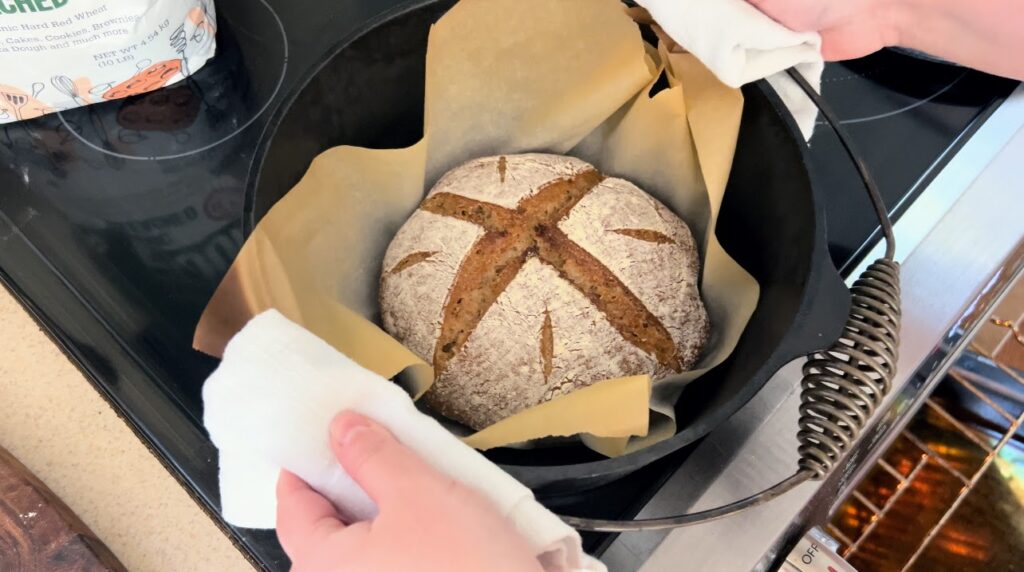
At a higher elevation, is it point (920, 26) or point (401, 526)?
point (920, 26)

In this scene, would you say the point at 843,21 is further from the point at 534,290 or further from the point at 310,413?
the point at 310,413

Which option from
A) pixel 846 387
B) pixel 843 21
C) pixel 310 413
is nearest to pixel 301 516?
pixel 310 413

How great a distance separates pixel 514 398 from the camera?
657mm

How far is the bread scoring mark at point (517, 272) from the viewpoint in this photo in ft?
2.20

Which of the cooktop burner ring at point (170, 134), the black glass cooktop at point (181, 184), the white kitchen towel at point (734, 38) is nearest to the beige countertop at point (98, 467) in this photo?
the black glass cooktop at point (181, 184)

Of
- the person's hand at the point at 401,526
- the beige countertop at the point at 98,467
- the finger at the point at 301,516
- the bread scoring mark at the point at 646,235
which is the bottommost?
the beige countertop at the point at 98,467

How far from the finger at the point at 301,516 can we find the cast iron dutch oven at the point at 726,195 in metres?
0.12

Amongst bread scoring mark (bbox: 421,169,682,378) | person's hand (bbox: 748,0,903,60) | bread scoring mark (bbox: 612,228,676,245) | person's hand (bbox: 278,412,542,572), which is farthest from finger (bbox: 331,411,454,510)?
person's hand (bbox: 748,0,903,60)

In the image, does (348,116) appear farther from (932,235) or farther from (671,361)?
(932,235)

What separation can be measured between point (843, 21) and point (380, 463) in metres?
0.54

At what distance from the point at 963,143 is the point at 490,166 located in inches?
19.5

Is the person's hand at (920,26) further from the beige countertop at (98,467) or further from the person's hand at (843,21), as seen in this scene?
the beige countertop at (98,467)

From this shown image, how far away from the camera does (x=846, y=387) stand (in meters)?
0.51

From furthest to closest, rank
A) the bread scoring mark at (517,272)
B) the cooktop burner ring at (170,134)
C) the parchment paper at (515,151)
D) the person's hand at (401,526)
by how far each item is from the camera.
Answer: the cooktop burner ring at (170,134)
the bread scoring mark at (517,272)
the parchment paper at (515,151)
the person's hand at (401,526)
